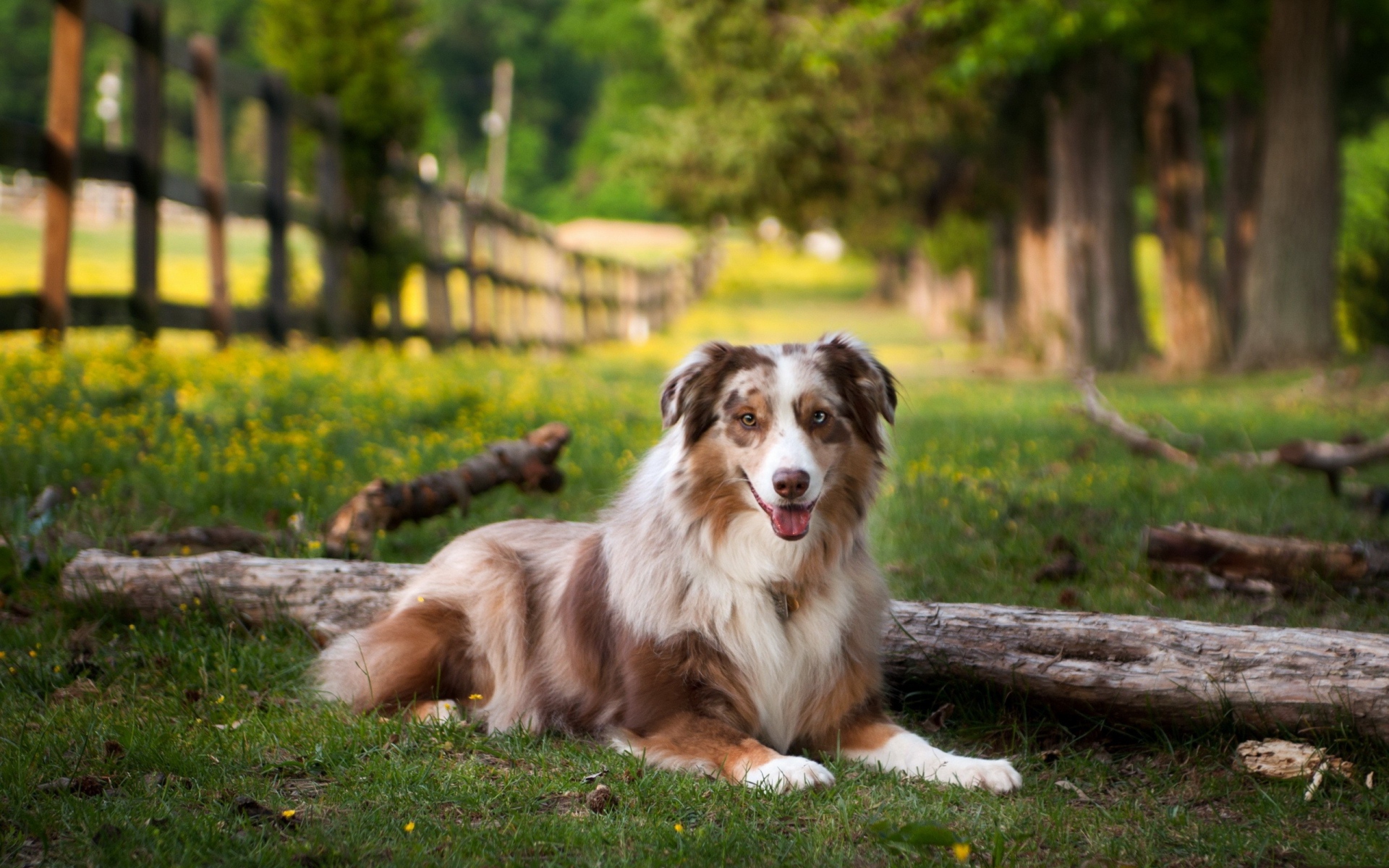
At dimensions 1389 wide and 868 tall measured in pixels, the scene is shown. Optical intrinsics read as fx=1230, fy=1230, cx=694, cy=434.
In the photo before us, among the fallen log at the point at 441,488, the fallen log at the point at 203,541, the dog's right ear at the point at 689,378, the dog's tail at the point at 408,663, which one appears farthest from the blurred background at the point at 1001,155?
the dog's right ear at the point at 689,378

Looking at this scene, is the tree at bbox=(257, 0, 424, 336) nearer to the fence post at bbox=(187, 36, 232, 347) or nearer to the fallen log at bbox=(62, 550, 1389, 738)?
the fence post at bbox=(187, 36, 232, 347)

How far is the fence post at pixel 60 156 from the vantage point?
920 cm

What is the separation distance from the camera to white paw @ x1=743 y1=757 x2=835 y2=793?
3879 millimetres

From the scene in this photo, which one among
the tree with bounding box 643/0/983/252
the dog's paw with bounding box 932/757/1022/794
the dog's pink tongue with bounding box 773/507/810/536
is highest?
the tree with bounding box 643/0/983/252

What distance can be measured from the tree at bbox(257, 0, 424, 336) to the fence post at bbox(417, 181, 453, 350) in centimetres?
90

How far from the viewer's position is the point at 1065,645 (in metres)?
4.59

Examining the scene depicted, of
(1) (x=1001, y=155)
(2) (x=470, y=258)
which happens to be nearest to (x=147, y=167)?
(2) (x=470, y=258)

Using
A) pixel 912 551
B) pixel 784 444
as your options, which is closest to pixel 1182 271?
pixel 912 551

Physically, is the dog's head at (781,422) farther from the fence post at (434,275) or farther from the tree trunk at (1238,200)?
the tree trunk at (1238,200)

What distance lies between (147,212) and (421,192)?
713cm

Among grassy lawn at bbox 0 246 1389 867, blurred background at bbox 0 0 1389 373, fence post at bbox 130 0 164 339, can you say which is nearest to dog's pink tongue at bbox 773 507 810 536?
grassy lawn at bbox 0 246 1389 867

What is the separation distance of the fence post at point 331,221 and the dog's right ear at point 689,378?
10.7 metres

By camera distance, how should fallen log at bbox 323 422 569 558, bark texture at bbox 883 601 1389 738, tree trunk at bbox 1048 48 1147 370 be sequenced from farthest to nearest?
tree trunk at bbox 1048 48 1147 370
fallen log at bbox 323 422 569 558
bark texture at bbox 883 601 1389 738

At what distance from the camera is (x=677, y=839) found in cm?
346
